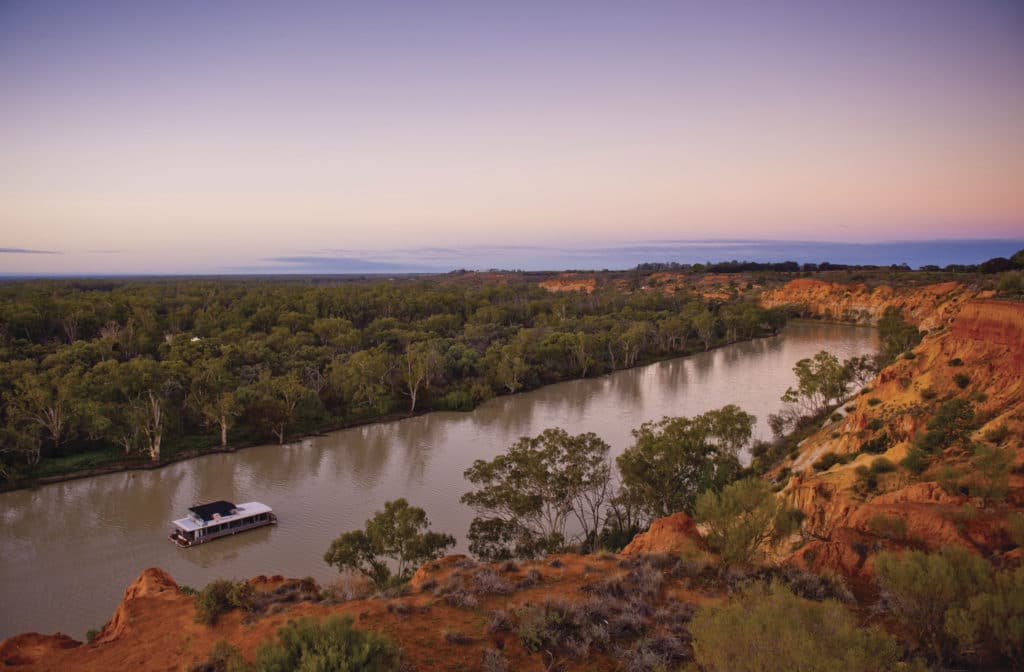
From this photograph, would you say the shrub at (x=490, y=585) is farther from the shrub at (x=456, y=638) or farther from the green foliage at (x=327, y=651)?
Answer: the green foliage at (x=327, y=651)

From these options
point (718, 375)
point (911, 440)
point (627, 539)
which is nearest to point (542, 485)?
point (627, 539)

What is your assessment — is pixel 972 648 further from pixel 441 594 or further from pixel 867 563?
pixel 441 594

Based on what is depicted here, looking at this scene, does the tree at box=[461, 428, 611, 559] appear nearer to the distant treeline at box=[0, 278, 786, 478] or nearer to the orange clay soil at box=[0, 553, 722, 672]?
the orange clay soil at box=[0, 553, 722, 672]

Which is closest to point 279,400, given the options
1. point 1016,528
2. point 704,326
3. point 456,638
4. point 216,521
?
point 216,521

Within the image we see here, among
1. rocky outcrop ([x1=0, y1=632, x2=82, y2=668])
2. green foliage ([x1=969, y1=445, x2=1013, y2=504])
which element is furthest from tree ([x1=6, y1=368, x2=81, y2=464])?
green foliage ([x1=969, y1=445, x2=1013, y2=504])

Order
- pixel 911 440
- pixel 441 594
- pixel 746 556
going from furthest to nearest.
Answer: pixel 911 440 → pixel 746 556 → pixel 441 594
